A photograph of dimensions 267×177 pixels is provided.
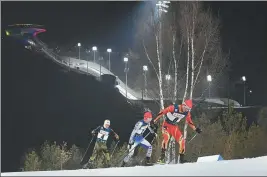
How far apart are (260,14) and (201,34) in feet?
12.3

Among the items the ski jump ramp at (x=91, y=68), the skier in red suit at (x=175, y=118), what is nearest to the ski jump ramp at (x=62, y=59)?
the ski jump ramp at (x=91, y=68)

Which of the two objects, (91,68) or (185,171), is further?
(91,68)

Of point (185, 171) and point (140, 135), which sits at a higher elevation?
point (140, 135)

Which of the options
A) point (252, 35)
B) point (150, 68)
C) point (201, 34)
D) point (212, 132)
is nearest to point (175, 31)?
point (201, 34)

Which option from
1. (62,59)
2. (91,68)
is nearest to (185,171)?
(91,68)

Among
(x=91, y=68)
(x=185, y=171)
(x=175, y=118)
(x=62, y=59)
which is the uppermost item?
(x=62, y=59)

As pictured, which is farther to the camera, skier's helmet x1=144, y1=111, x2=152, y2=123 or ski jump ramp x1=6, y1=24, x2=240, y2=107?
ski jump ramp x1=6, y1=24, x2=240, y2=107

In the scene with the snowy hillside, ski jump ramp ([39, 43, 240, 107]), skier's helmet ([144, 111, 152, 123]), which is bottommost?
the snowy hillside

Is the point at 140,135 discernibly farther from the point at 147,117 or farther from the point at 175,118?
the point at 175,118

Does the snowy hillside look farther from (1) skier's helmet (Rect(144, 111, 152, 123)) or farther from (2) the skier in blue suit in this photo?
(1) skier's helmet (Rect(144, 111, 152, 123))

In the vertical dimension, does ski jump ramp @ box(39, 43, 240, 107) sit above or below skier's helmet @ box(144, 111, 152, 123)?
above

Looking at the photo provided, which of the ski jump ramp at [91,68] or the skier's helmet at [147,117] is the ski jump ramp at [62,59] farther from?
the skier's helmet at [147,117]

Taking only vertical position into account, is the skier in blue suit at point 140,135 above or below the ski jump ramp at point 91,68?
below

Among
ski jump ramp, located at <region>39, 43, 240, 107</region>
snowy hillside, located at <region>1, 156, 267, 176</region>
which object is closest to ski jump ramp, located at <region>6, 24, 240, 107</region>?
ski jump ramp, located at <region>39, 43, 240, 107</region>
